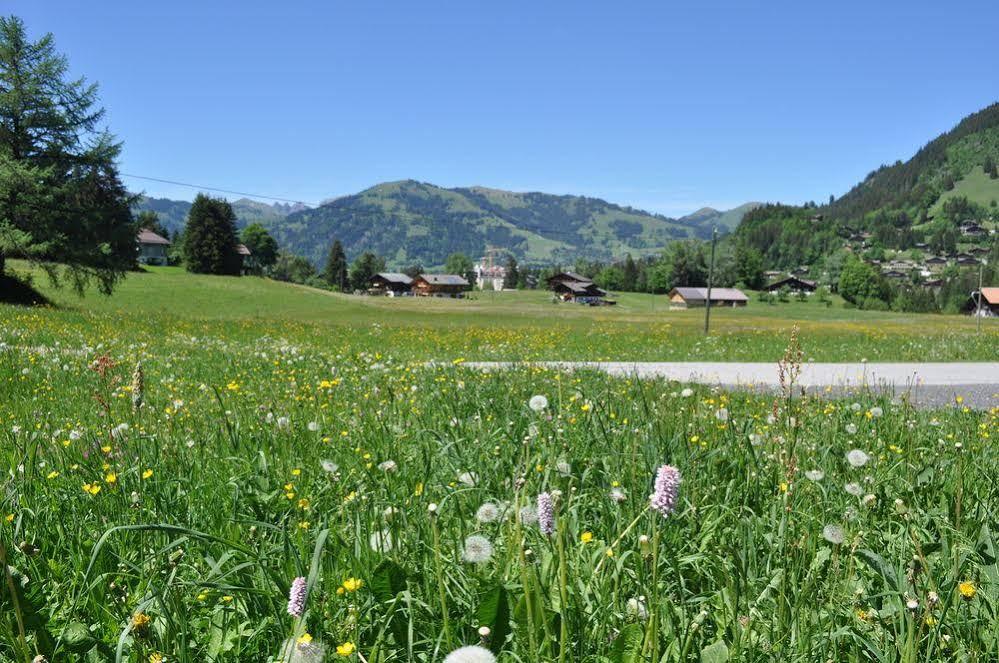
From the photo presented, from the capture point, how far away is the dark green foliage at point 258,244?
5915 inches

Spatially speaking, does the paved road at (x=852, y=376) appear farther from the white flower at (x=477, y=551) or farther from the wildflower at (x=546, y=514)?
the wildflower at (x=546, y=514)

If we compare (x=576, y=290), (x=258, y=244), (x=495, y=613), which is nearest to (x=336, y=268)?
(x=258, y=244)

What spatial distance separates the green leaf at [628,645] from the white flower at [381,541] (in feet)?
3.39

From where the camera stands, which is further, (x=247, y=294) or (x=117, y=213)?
(x=247, y=294)

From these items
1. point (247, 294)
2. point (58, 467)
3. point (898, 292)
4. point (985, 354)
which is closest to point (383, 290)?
point (247, 294)

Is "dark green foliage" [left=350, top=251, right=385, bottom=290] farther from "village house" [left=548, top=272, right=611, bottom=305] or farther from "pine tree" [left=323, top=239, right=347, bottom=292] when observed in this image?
"village house" [left=548, top=272, right=611, bottom=305]

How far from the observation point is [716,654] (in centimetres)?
189

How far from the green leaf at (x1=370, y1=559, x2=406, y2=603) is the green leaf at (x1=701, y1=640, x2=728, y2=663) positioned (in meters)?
0.98

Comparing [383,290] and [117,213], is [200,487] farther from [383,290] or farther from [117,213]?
[383,290]

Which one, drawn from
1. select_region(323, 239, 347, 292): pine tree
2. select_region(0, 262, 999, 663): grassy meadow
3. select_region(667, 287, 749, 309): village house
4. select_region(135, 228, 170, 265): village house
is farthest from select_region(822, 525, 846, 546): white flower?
select_region(323, 239, 347, 292): pine tree

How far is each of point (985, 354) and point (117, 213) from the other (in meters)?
45.0

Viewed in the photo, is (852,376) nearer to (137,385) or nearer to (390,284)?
(137,385)

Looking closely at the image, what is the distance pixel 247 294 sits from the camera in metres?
70.4

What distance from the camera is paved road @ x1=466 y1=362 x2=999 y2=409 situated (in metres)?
11.1
